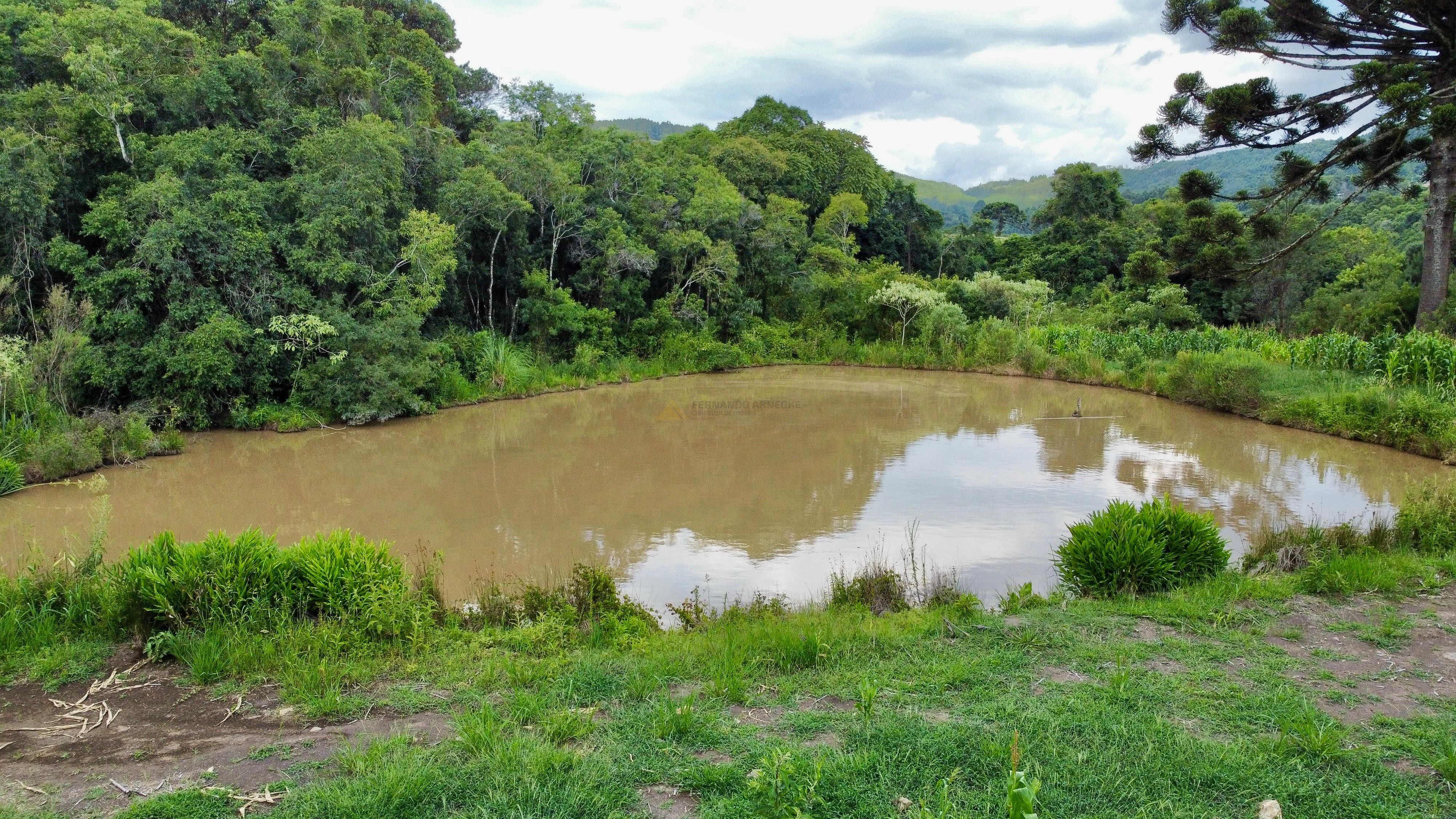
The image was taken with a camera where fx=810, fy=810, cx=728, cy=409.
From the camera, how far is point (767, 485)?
32.8 ft

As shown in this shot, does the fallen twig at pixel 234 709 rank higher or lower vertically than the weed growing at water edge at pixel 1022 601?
higher

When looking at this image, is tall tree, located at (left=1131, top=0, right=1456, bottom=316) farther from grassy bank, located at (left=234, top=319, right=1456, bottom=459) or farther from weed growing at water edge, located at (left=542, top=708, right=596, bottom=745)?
weed growing at water edge, located at (left=542, top=708, right=596, bottom=745)

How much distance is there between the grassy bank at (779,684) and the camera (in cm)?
257

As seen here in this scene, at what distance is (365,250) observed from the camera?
1400 centimetres

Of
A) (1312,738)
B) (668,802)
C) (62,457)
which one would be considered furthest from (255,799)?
(62,457)

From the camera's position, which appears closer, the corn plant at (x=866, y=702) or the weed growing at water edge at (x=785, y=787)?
the weed growing at water edge at (x=785, y=787)

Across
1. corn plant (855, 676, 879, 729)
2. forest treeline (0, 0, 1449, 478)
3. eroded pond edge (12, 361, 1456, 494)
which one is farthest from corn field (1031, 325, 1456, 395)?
corn plant (855, 676, 879, 729)

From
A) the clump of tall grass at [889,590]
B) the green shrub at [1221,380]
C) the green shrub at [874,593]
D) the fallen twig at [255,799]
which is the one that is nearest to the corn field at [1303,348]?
the green shrub at [1221,380]

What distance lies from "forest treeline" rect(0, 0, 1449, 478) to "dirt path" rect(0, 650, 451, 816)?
783 cm

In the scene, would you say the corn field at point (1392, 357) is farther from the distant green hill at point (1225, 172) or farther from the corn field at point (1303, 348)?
the distant green hill at point (1225, 172)

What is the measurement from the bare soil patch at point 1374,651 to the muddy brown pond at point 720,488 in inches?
48.5

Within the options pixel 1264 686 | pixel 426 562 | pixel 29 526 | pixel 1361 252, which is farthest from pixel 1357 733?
pixel 1361 252

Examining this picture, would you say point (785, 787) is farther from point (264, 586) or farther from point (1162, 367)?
point (1162, 367)

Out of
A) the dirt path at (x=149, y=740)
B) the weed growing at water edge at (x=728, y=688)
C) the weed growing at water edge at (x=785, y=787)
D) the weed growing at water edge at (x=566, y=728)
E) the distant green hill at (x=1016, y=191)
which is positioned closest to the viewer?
the weed growing at water edge at (x=785, y=787)
